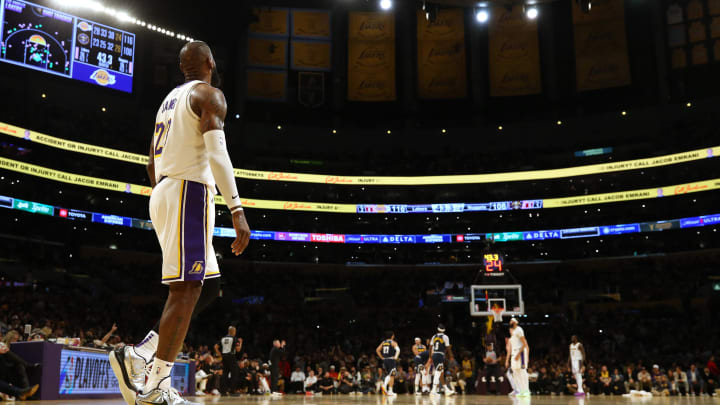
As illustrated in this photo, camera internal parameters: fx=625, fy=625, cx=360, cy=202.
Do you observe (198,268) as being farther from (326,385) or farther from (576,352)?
(326,385)

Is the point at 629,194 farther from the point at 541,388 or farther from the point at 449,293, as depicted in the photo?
the point at 541,388

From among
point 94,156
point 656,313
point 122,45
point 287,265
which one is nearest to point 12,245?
point 94,156

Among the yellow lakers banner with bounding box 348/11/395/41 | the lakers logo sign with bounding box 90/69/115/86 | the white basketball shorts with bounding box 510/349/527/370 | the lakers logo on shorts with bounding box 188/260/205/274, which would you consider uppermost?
the yellow lakers banner with bounding box 348/11/395/41

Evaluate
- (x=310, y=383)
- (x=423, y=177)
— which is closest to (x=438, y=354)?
(x=310, y=383)

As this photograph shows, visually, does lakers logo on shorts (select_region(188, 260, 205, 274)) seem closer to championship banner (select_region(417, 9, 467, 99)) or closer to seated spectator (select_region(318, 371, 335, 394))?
seated spectator (select_region(318, 371, 335, 394))

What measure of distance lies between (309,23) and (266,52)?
10.2 feet

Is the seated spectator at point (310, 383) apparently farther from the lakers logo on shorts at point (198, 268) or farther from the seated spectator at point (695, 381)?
the lakers logo on shorts at point (198, 268)

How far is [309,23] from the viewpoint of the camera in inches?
1479

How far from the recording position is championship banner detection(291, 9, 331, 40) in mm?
37469

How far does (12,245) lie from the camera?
29.5 m

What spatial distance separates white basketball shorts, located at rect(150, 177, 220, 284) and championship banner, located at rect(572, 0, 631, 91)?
35.9 m

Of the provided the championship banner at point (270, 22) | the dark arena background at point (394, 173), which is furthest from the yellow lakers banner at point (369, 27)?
the championship banner at point (270, 22)

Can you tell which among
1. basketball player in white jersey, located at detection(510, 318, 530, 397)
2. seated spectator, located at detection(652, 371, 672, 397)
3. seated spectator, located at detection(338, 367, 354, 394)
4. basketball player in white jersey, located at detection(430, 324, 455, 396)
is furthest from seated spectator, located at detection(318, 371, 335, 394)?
seated spectator, located at detection(652, 371, 672, 397)

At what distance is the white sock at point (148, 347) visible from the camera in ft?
12.8
